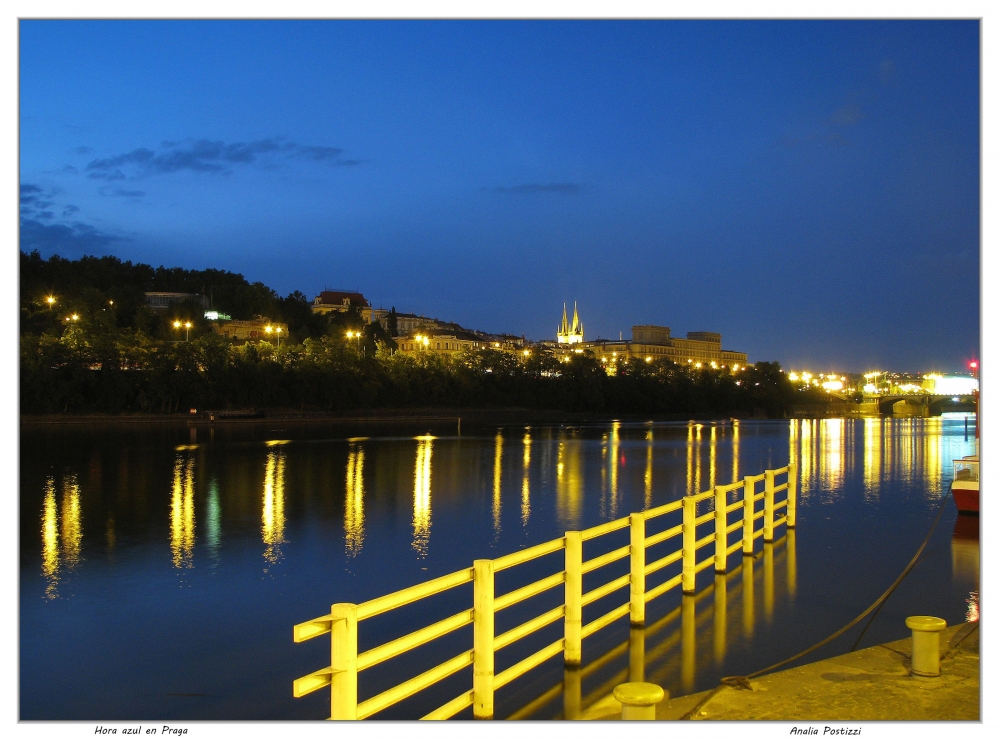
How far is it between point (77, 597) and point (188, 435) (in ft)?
169

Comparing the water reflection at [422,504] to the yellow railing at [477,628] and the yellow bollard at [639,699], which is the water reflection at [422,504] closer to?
the yellow railing at [477,628]

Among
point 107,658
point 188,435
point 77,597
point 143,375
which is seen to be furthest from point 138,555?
point 143,375

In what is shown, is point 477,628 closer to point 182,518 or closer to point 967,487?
point 182,518

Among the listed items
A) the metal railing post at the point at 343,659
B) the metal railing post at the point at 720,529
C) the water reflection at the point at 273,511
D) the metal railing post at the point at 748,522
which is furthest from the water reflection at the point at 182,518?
the metal railing post at the point at 343,659

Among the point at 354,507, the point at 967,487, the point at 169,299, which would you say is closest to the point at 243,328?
the point at 169,299

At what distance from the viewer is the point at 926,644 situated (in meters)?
7.86

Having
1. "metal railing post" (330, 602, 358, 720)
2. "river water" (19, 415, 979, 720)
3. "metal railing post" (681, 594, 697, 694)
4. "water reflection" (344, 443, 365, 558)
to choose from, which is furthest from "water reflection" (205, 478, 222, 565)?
"metal railing post" (330, 602, 358, 720)

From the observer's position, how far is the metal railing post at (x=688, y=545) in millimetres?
12258

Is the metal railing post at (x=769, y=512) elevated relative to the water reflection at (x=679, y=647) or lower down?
elevated

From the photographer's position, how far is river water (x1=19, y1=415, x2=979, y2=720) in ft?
32.0

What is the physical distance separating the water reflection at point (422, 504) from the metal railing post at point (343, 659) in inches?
469

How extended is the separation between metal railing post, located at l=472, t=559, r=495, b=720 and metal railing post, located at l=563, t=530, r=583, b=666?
4.67 ft

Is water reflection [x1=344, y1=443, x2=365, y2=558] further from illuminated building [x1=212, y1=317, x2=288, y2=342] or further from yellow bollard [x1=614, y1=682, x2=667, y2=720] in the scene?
illuminated building [x1=212, y1=317, x2=288, y2=342]
